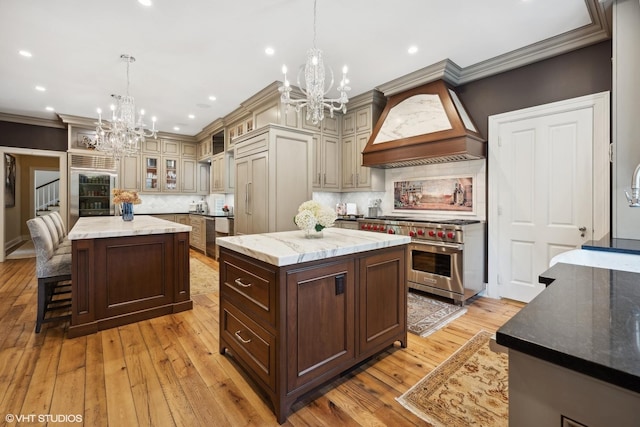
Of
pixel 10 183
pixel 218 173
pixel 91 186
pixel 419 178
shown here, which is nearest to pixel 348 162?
Result: pixel 419 178

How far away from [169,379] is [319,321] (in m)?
1.12

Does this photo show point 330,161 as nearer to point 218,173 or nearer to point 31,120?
point 218,173

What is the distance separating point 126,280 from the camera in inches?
111

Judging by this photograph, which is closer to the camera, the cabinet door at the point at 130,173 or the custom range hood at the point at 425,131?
the custom range hood at the point at 425,131

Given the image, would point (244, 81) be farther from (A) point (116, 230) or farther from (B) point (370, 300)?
(B) point (370, 300)

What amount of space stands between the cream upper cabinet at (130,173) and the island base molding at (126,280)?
4641 mm

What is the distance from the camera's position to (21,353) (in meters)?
2.23

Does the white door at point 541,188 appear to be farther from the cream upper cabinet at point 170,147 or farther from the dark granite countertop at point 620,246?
the cream upper cabinet at point 170,147

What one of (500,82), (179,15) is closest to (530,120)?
(500,82)

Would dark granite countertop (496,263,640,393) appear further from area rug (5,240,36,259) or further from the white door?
area rug (5,240,36,259)

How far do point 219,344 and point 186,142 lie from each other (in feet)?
21.6

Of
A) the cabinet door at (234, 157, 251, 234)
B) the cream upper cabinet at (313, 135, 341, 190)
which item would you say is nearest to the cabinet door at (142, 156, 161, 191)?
the cabinet door at (234, 157, 251, 234)

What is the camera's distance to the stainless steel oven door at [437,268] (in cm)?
330

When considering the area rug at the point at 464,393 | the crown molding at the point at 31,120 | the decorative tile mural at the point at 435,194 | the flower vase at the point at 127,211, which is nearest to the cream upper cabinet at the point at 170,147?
the crown molding at the point at 31,120
